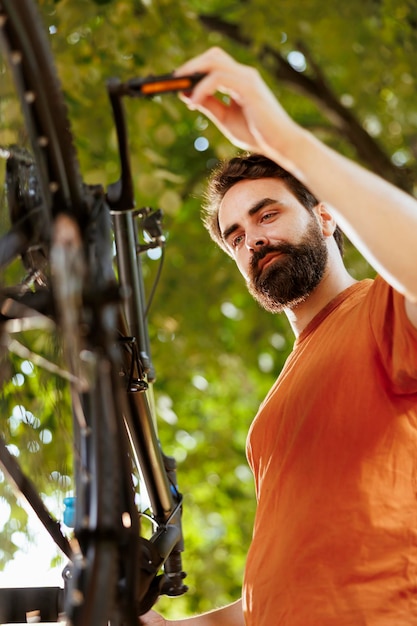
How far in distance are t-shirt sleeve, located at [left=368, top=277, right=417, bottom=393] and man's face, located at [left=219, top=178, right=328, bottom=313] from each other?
24 cm

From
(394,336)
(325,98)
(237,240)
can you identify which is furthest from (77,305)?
(325,98)

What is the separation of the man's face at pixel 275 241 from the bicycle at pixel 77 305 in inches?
16.2

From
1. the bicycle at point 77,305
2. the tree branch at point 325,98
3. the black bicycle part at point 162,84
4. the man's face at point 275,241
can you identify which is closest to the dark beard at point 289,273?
the man's face at point 275,241

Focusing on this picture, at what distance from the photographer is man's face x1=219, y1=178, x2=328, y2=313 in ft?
5.01

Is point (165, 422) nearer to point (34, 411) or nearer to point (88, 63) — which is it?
point (88, 63)

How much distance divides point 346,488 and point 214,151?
326 centimetres

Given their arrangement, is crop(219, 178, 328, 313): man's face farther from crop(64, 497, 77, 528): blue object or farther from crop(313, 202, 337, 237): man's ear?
crop(64, 497, 77, 528): blue object

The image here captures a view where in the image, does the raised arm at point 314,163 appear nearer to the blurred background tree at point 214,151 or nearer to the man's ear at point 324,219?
the man's ear at point 324,219

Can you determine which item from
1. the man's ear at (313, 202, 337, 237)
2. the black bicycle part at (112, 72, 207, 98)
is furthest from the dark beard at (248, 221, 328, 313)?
the black bicycle part at (112, 72, 207, 98)

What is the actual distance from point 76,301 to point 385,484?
2.29 ft

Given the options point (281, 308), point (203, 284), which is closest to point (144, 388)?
point (281, 308)

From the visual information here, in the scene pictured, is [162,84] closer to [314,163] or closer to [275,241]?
[314,163]

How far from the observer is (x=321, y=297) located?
1580 mm

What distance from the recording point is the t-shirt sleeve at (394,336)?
3.92 feet
